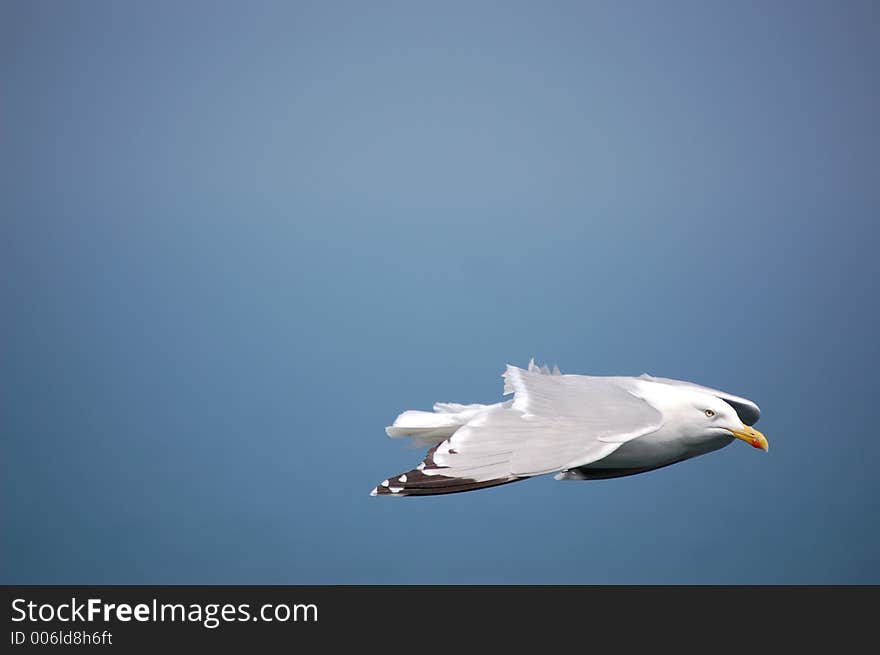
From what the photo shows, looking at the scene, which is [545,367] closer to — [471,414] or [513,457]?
[471,414]

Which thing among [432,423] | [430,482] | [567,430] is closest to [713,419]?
[567,430]

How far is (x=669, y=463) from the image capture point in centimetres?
229

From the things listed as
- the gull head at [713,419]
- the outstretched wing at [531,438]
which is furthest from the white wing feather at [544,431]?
the gull head at [713,419]

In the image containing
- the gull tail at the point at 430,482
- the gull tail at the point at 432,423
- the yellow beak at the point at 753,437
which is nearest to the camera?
the gull tail at the point at 430,482

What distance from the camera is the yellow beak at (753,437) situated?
2203mm

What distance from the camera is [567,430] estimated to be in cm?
197

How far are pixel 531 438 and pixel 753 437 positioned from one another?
0.54 m

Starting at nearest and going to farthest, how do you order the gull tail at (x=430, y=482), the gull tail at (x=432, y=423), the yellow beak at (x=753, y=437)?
the gull tail at (x=430, y=482), the yellow beak at (x=753, y=437), the gull tail at (x=432, y=423)

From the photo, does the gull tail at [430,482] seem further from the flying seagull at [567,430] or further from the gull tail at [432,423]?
the gull tail at [432,423]
